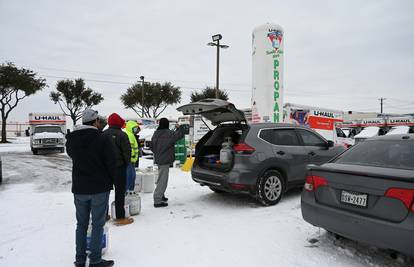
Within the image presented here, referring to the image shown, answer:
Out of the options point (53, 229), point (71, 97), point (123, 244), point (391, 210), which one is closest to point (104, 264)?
Result: point (123, 244)

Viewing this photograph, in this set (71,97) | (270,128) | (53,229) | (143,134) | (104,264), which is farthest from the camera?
(71,97)

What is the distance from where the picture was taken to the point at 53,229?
14.8ft

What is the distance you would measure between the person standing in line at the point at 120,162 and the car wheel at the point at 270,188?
238 centimetres

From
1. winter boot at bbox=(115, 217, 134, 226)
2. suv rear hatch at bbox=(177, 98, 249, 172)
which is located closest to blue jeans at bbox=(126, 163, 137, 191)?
winter boot at bbox=(115, 217, 134, 226)

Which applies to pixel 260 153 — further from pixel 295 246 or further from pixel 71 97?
pixel 71 97

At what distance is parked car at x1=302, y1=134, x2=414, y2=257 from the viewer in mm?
2744

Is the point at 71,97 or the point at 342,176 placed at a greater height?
the point at 71,97

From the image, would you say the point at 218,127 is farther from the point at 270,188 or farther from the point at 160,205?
the point at 160,205

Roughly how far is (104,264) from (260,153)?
127 inches

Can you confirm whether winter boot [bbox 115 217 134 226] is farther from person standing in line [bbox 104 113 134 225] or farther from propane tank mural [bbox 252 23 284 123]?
propane tank mural [bbox 252 23 284 123]

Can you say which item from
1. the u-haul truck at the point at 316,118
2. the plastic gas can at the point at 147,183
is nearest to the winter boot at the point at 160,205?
the plastic gas can at the point at 147,183

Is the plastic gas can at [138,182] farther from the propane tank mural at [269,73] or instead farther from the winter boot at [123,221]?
the propane tank mural at [269,73]

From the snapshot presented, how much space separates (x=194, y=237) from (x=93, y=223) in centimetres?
151

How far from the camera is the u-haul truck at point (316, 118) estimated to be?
1273cm
